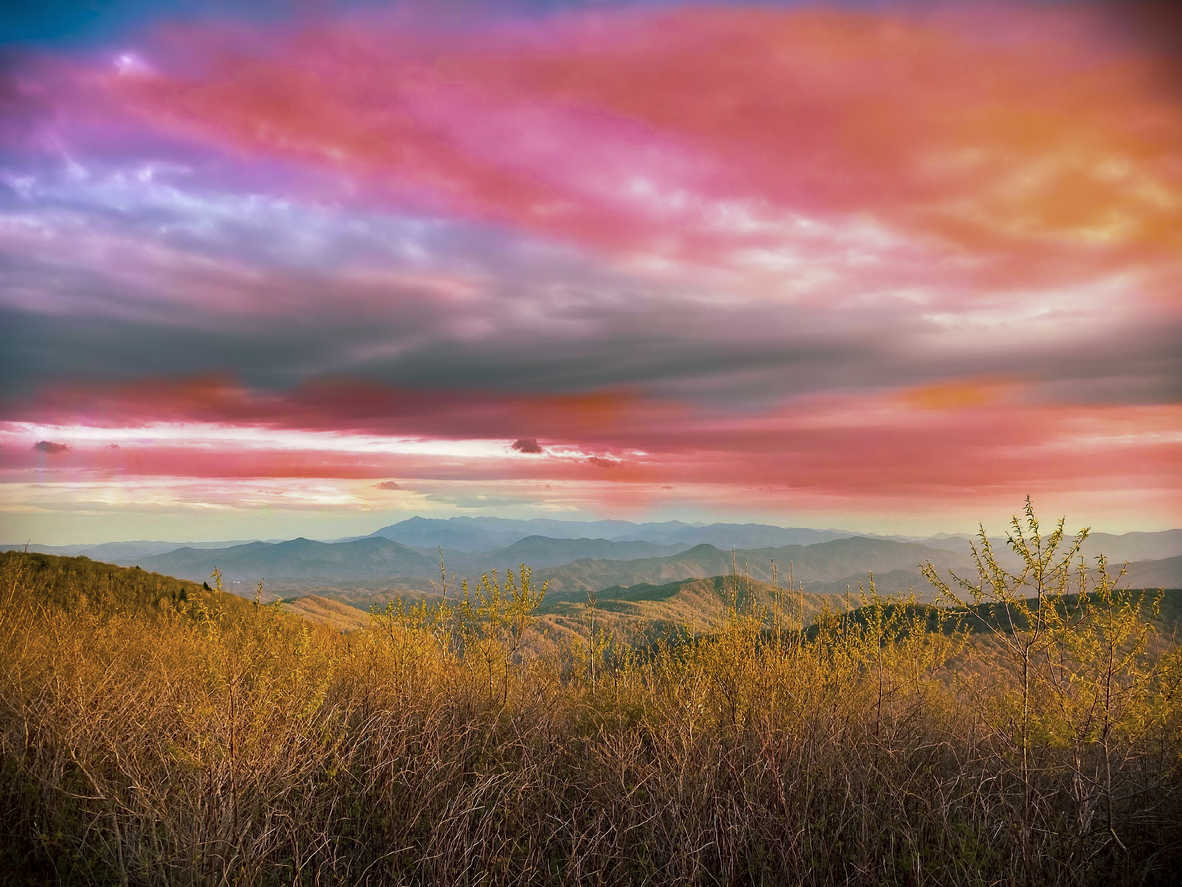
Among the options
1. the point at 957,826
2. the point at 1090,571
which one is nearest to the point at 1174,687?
the point at 1090,571

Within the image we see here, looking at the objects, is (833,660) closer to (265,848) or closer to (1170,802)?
(1170,802)

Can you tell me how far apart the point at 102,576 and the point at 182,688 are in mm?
15352

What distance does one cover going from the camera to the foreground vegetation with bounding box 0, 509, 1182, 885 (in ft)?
19.2

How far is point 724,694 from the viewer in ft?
28.5

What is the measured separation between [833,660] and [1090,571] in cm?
476

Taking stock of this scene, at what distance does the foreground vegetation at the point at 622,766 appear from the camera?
231 inches

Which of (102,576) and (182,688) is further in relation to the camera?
(102,576)

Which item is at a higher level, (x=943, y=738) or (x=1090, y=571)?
(x=1090, y=571)

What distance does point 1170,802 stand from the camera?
6855 millimetres

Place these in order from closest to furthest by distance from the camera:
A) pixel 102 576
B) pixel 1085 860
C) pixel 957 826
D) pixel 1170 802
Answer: pixel 1085 860, pixel 957 826, pixel 1170 802, pixel 102 576

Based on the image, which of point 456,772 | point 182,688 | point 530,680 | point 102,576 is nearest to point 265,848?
point 456,772

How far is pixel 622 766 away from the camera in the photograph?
6.78 meters

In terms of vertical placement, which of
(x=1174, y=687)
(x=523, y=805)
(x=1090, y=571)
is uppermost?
(x=1090, y=571)

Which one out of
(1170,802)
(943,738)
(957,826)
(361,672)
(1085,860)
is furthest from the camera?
(361,672)
